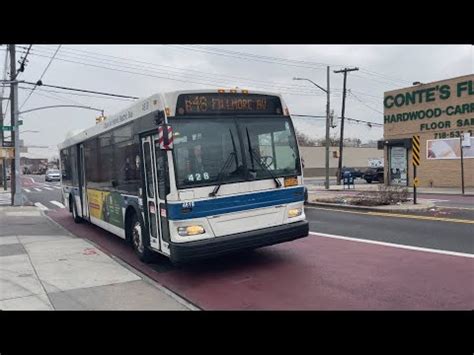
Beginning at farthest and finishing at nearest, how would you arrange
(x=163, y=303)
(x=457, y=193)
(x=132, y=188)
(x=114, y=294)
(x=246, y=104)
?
1. (x=457, y=193)
2. (x=132, y=188)
3. (x=246, y=104)
4. (x=114, y=294)
5. (x=163, y=303)

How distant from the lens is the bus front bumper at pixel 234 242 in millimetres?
6445

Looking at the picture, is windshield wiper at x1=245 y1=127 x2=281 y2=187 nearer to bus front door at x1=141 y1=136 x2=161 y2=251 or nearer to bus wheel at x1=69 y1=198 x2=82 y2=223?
bus front door at x1=141 y1=136 x2=161 y2=251

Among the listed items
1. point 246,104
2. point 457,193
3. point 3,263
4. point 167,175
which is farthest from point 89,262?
point 457,193

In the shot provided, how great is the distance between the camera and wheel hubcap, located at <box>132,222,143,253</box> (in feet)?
26.9

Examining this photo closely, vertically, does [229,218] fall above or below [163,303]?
above

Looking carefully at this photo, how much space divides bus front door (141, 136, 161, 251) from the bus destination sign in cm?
99

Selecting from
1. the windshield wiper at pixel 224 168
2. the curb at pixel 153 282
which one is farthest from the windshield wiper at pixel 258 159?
the curb at pixel 153 282

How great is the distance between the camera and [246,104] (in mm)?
7273

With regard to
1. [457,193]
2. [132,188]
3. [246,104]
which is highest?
[246,104]

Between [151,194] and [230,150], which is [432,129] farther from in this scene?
[151,194]

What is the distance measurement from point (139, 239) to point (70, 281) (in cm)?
156
